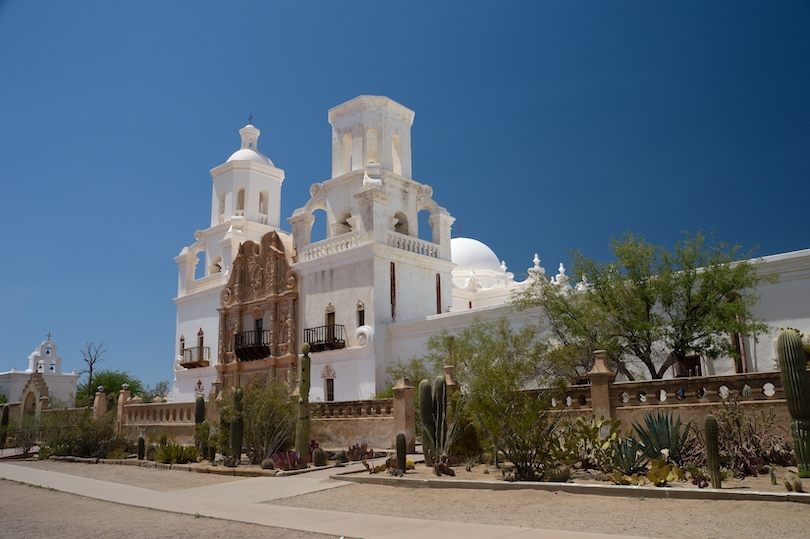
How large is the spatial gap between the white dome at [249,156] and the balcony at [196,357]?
38.2 ft

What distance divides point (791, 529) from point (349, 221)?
25628 millimetres

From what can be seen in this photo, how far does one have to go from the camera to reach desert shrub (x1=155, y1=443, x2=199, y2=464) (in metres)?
19.4

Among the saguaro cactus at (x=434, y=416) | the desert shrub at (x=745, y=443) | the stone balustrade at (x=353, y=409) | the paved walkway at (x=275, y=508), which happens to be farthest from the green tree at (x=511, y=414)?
the stone balustrade at (x=353, y=409)

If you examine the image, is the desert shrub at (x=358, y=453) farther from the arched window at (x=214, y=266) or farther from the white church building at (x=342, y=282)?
the arched window at (x=214, y=266)

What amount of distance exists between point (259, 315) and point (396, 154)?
1070cm

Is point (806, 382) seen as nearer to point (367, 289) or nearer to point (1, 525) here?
point (1, 525)

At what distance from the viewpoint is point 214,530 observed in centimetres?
900

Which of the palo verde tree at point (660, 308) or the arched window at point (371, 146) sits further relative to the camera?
the arched window at point (371, 146)

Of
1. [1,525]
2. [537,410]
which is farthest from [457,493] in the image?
[1,525]

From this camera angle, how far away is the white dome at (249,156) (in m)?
40.2

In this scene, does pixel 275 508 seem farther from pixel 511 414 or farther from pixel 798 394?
pixel 798 394

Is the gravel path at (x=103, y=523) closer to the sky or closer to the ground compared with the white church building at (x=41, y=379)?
closer to the ground

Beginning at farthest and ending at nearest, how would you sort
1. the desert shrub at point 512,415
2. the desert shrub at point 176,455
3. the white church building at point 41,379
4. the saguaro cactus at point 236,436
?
the white church building at point 41,379 < the desert shrub at point 176,455 < the saguaro cactus at point 236,436 < the desert shrub at point 512,415

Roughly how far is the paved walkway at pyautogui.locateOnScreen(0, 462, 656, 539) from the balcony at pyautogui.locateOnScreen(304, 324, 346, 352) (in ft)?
40.8
